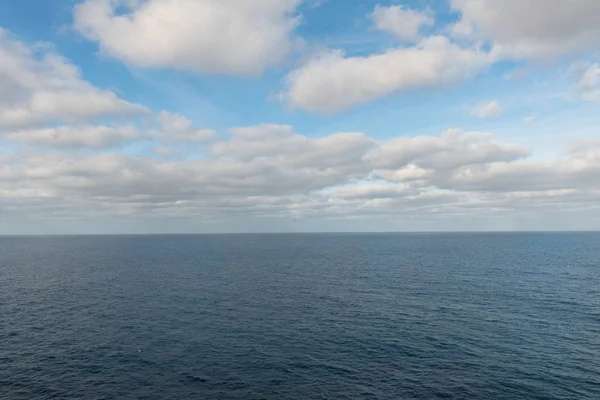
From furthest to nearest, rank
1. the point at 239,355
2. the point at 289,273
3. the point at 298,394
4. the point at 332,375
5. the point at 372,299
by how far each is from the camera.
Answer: the point at 289,273 → the point at 372,299 → the point at 239,355 → the point at 332,375 → the point at 298,394

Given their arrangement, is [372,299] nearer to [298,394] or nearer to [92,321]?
[298,394]

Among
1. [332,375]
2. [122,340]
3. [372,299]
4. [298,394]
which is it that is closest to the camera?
[298,394]

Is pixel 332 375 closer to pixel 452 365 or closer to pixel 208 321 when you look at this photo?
pixel 452 365

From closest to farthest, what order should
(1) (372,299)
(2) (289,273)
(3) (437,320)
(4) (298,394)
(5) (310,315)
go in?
(4) (298,394) < (3) (437,320) < (5) (310,315) < (1) (372,299) < (2) (289,273)

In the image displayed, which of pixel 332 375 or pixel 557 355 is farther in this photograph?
pixel 557 355

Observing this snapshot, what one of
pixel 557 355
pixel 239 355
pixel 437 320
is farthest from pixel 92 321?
pixel 557 355

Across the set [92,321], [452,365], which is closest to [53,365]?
[92,321]
